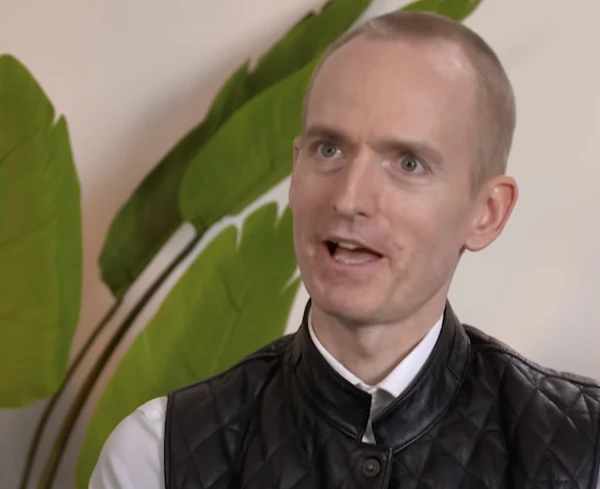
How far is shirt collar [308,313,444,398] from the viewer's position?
0.75 metres

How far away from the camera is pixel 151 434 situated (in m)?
0.80

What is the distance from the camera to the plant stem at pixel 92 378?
136cm

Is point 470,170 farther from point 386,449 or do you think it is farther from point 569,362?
point 569,362

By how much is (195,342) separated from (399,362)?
0.61 meters

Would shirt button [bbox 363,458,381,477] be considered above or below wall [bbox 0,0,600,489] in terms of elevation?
below

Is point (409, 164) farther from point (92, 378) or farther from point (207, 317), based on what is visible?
point (92, 378)

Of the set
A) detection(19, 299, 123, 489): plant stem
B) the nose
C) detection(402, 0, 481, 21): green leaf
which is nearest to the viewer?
the nose

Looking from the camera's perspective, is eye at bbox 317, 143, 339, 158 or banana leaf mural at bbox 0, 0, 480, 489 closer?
eye at bbox 317, 143, 339, 158

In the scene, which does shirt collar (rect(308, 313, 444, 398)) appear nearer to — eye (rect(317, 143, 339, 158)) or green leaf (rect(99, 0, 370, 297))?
eye (rect(317, 143, 339, 158))

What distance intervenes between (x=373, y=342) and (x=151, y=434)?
10.9 inches

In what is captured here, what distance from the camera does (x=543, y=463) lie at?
2.33ft

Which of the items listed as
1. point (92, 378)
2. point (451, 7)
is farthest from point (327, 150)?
point (92, 378)

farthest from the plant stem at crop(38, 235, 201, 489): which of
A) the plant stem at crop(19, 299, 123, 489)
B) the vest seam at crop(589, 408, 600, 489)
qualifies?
the vest seam at crop(589, 408, 600, 489)

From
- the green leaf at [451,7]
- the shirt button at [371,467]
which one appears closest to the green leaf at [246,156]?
the green leaf at [451,7]
